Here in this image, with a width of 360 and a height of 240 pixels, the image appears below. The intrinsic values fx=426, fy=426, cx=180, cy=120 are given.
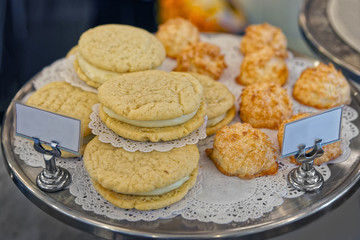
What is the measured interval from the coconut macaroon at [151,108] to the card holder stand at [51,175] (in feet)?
0.84

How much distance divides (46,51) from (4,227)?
5.83ft

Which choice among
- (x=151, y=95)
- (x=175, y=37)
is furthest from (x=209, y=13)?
(x=151, y=95)

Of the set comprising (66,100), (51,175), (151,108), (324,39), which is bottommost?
(51,175)

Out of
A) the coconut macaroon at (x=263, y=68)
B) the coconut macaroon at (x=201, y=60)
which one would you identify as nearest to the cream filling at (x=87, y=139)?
the coconut macaroon at (x=201, y=60)

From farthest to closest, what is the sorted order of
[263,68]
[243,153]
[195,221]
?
[263,68], [243,153], [195,221]

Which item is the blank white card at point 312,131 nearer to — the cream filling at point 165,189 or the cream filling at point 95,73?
the cream filling at point 165,189

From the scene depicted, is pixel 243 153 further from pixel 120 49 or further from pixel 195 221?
pixel 120 49

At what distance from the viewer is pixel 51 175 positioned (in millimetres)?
1702

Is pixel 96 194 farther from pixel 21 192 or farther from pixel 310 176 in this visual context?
pixel 310 176

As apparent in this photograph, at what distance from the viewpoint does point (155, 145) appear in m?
1.69

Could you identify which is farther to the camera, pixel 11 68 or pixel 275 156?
pixel 11 68

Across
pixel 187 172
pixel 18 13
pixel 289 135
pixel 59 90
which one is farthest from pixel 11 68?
pixel 289 135

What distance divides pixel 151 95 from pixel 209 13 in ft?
5.78

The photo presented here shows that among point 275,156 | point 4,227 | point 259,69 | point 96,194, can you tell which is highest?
point 259,69
